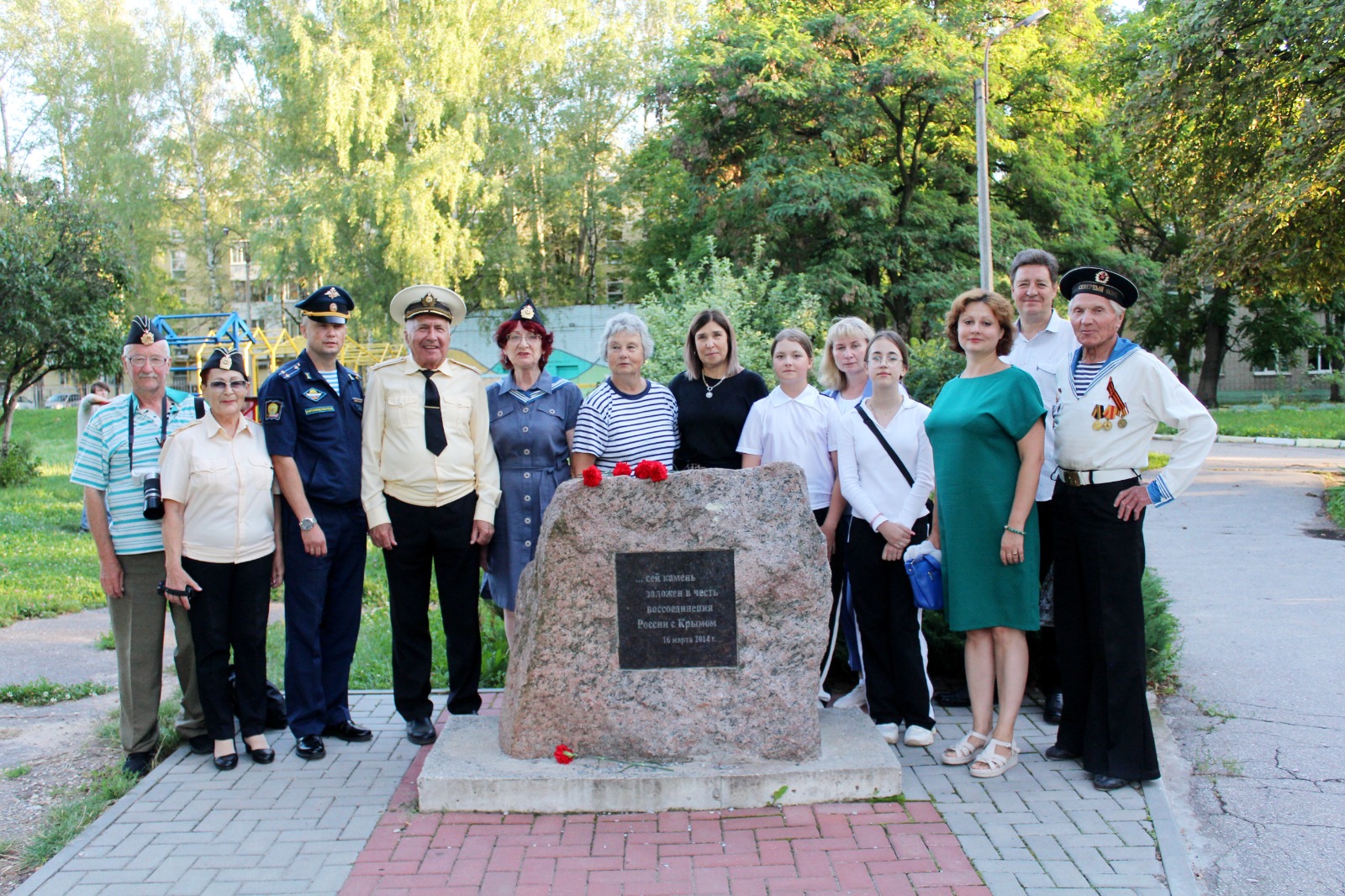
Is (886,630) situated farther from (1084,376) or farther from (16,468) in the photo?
(16,468)

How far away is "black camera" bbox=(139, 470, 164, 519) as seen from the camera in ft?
14.6

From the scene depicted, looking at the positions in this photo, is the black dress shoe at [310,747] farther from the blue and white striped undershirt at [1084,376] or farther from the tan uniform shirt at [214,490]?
the blue and white striped undershirt at [1084,376]

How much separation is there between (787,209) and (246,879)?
65.0ft

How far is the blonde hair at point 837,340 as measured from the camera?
5027 mm

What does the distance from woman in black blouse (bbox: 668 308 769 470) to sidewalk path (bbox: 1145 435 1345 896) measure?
8.49 ft

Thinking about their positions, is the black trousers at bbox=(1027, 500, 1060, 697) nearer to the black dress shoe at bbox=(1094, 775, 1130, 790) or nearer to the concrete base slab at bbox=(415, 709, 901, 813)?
the black dress shoe at bbox=(1094, 775, 1130, 790)

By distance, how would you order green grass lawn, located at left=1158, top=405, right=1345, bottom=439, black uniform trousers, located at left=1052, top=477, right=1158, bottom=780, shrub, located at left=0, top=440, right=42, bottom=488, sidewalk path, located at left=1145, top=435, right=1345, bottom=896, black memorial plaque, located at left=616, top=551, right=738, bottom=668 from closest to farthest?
sidewalk path, located at left=1145, top=435, right=1345, bottom=896 → black uniform trousers, located at left=1052, top=477, right=1158, bottom=780 → black memorial plaque, located at left=616, top=551, right=738, bottom=668 → shrub, located at left=0, top=440, right=42, bottom=488 → green grass lawn, located at left=1158, top=405, right=1345, bottom=439

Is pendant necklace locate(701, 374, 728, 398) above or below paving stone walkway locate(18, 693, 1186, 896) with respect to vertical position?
above

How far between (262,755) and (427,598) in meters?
1.02

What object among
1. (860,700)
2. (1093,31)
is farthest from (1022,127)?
(860,700)

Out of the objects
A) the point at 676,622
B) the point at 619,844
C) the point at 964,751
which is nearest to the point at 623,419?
the point at 676,622

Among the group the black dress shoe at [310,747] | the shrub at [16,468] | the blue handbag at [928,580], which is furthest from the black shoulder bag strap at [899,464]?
the shrub at [16,468]

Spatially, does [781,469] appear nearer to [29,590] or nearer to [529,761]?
[529,761]

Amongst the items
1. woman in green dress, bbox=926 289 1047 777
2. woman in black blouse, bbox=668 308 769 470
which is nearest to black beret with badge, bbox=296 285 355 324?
woman in black blouse, bbox=668 308 769 470
